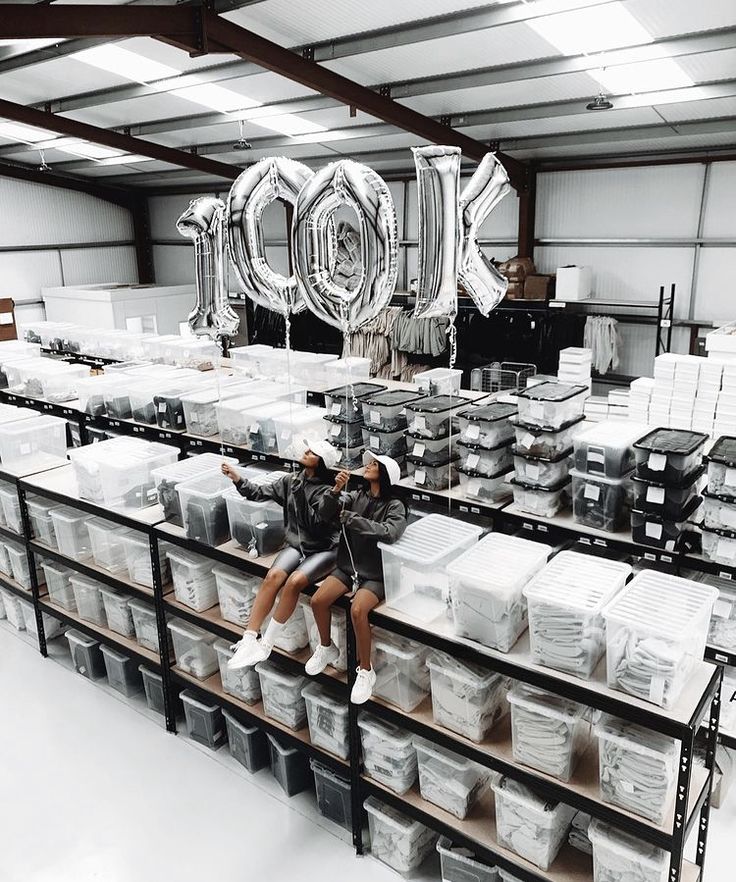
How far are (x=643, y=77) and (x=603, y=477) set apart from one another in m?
4.33

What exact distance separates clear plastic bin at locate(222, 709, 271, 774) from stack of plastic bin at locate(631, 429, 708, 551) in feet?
7.78

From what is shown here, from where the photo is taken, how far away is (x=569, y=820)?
2980 mm

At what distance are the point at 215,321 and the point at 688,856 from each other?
3820mm

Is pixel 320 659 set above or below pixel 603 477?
below

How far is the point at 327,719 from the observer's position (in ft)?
11.7

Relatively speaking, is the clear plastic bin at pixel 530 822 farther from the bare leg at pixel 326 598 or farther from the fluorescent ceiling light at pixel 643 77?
the fluorescent ceiling light at pixel 643 77

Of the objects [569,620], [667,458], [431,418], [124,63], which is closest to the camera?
[569,620]

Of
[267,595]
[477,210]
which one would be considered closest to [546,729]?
[267,595]

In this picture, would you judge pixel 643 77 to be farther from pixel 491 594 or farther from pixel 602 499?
pixel 491 594

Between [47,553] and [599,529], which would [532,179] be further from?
[47,553]

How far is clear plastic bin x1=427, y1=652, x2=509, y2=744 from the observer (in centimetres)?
295

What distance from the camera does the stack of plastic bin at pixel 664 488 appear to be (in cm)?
342

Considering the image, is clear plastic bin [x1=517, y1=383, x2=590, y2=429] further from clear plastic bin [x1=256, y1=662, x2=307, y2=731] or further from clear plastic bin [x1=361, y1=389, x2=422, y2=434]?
clear plastic bin [x1=256, y1=662, x2=307, y2=731]

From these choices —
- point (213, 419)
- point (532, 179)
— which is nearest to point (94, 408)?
point (213, 419)
